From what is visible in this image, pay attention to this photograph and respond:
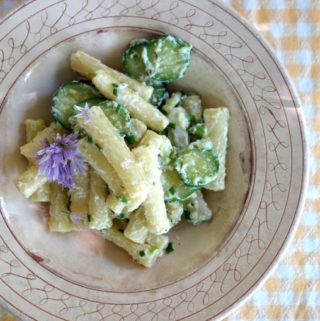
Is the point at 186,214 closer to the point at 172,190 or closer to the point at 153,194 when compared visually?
the point at 172,190

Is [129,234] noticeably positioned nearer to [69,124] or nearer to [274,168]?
[69,124]

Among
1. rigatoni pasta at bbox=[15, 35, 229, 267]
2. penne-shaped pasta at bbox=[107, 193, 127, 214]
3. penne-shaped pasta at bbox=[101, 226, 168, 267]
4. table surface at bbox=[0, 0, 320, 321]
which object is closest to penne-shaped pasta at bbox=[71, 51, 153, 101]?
rigatoni pasta at bbox=[15, 35, 229, 267]

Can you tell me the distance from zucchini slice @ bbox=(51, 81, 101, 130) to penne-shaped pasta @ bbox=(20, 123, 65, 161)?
39 millimetres

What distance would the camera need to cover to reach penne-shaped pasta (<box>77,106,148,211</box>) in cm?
162

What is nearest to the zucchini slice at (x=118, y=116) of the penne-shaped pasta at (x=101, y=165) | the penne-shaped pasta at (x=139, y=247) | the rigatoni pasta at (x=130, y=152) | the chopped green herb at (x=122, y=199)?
the rigatoni pasta at (x=130, y=152)

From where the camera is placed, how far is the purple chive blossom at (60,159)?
1.71 m

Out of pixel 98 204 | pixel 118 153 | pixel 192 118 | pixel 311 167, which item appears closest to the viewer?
pixel 118 153

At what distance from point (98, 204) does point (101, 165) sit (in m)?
0.14

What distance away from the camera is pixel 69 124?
1801mm

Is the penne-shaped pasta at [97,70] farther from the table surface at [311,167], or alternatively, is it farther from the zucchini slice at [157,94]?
the table surface at [311,167]

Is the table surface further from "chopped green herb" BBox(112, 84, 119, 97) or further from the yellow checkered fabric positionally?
"chopped green herb" BBox(112, 84, 119, 97)

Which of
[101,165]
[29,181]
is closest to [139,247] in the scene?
[101,165]

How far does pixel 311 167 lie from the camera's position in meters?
2.12

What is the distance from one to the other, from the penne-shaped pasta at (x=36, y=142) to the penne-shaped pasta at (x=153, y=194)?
11.9 inches
